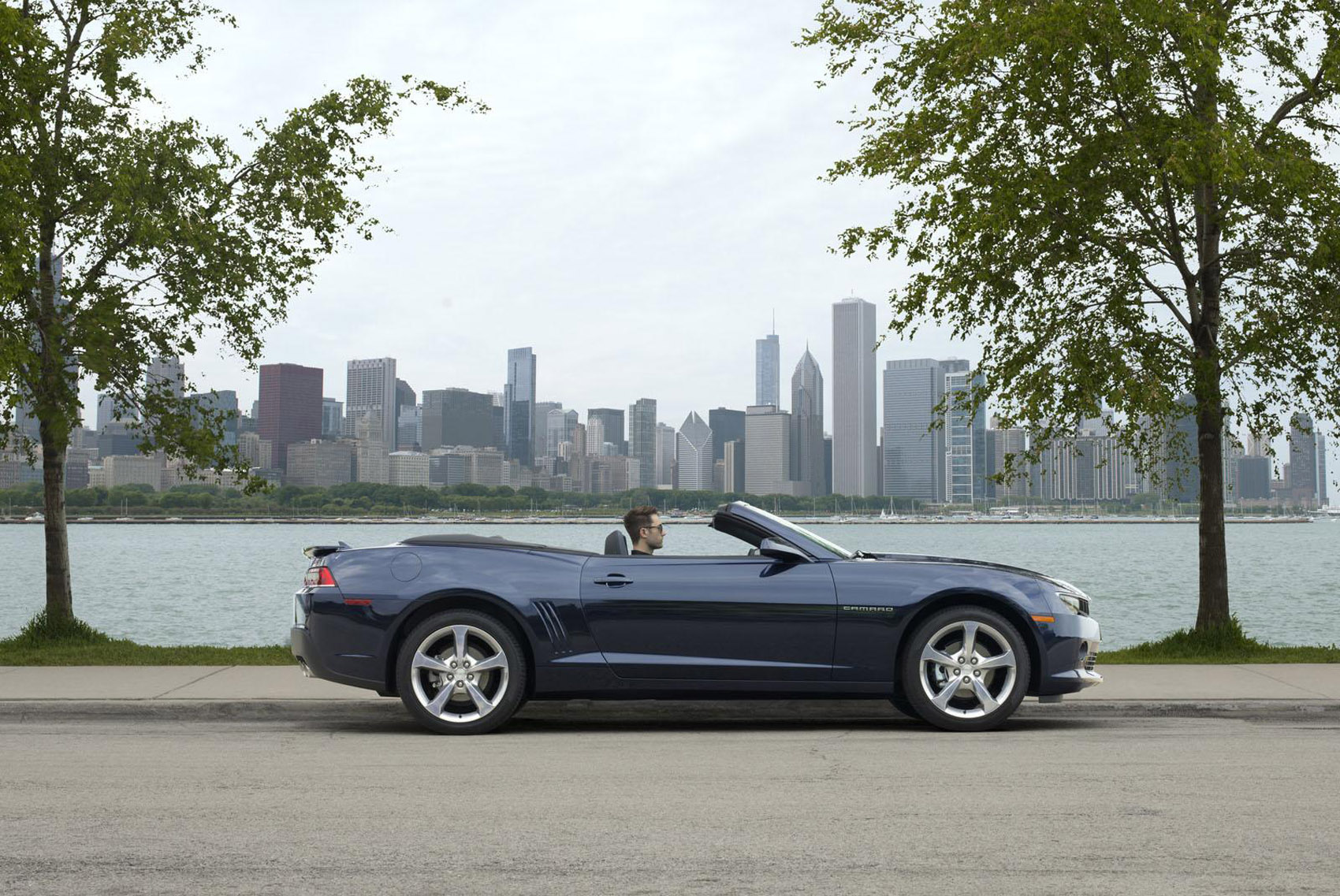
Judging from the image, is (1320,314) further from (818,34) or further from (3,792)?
(3,792)

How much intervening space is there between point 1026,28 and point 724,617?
7110 millimetres

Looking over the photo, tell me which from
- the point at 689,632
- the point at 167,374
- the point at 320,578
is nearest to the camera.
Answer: the point at 689,632

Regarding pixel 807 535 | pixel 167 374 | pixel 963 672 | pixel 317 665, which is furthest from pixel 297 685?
pixel 167 374

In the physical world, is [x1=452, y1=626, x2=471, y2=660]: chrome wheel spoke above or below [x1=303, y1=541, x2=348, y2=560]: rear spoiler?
below

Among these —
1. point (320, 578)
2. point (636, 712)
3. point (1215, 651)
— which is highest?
point (320, 578)

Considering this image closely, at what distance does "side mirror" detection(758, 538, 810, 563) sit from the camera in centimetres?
825

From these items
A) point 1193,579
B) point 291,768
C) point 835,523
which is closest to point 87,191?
point 291,768

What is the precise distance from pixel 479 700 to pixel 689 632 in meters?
1.33

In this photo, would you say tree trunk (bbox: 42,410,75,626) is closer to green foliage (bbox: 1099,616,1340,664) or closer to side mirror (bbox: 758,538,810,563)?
side mirror (bbox: 758,538,810,563)

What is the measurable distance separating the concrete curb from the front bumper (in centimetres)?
76

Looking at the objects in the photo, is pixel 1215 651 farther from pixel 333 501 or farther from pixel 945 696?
pixel 333 501

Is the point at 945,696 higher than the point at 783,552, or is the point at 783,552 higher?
the point at 783,552

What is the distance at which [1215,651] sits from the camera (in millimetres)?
13375

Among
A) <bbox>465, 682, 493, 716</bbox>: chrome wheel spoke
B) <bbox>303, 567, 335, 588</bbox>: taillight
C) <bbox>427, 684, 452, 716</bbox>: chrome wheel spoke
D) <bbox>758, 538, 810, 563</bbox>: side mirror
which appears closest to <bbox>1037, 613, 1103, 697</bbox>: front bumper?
<bbox>758, 538, 810, 563</bbox>: side mirror
